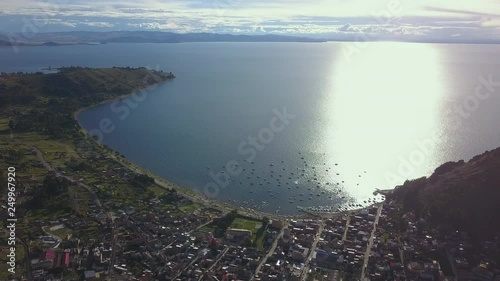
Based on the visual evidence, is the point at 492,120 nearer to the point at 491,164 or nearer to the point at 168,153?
the point at 491,164

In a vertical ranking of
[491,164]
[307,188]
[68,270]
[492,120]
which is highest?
Answer: [492,120]

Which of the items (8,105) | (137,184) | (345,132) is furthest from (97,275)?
(8,105)

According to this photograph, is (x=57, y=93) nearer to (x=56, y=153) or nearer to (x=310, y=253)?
(x=56, y=153)

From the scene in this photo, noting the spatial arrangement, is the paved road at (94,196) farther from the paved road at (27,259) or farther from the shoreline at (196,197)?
the shoreline at (196,197)

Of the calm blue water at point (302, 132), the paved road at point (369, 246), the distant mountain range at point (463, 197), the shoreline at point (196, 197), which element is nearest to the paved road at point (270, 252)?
the shoreline at point (196, 197)

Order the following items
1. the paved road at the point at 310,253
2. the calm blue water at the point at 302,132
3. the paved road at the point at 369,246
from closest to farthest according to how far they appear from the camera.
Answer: the paved road at the point at 310,253
the paved road at the point at 369,246
the calm blue water at the point at 302,132

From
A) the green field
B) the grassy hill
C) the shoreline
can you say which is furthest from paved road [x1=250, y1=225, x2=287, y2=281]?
the grassy hill

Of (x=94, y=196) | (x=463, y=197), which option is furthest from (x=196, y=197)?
(x=463, y=197)
